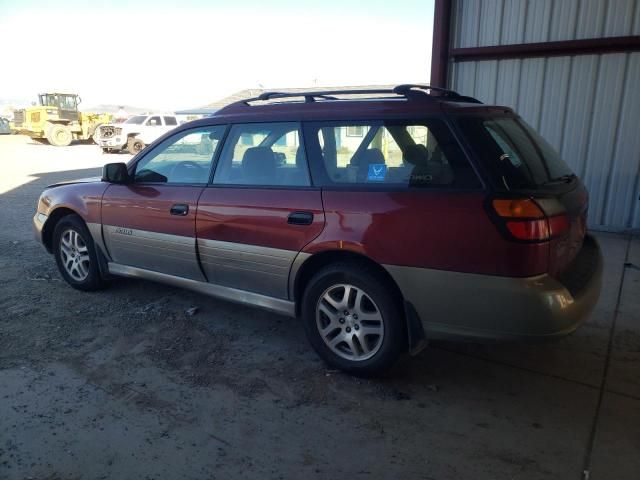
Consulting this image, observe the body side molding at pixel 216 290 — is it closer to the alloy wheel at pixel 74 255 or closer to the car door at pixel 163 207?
the car door at pixel 163 207

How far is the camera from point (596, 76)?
A: 7156mm

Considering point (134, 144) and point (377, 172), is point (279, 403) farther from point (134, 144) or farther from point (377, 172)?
point (134, 144)

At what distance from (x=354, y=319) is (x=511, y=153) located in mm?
1390

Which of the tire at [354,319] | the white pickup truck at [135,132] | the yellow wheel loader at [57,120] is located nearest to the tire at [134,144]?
the white pickup truck at [135,132]

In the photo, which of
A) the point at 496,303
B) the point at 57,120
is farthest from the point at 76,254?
the point at 57,120

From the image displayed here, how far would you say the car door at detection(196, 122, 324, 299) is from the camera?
3342mm

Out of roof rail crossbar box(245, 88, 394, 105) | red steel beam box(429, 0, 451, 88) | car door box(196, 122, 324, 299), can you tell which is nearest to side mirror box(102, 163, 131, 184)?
car door box(196, 122, 324, 299)

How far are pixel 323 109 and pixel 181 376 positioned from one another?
2.04 meters

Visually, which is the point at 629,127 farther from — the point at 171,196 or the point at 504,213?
the point at 171,196

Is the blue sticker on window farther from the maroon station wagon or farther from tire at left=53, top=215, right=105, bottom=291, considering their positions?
tire at left=53, top=215, right=105, bottom=291

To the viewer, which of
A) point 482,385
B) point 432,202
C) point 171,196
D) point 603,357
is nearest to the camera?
point 432,202

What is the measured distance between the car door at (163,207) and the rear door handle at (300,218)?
2.96ft

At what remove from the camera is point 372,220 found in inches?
119

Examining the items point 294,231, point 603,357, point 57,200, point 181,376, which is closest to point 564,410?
point 603,357
